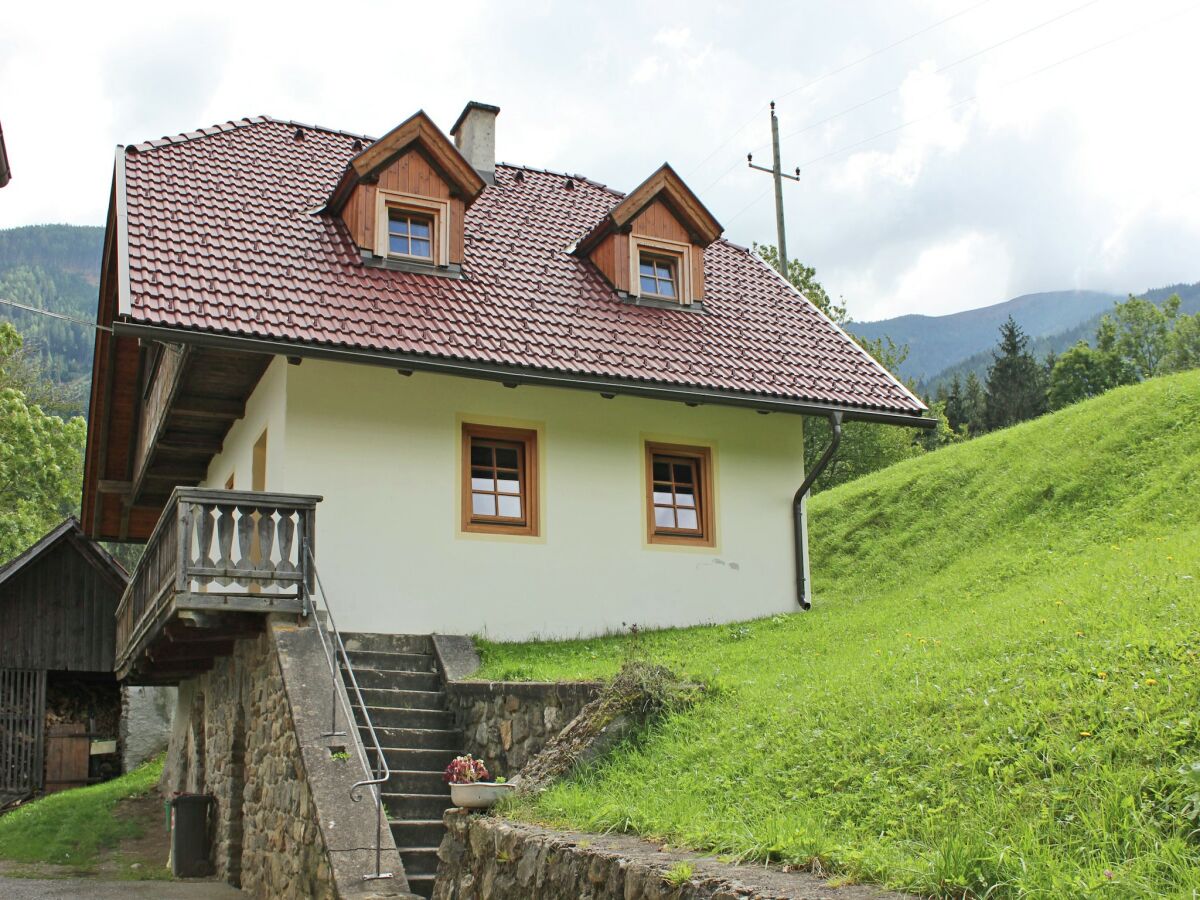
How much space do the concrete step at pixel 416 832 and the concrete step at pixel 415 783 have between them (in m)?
0.39

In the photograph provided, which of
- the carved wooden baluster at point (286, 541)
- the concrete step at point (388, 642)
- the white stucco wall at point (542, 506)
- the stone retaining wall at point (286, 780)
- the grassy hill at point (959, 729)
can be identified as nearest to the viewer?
the grassy hill at point (959, 729)

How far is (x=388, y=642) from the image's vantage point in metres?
11.9

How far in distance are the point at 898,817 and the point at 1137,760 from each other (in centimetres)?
106

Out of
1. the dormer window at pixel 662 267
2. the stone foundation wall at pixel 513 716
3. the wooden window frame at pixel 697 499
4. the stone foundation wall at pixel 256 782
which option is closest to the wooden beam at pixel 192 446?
the stone foundation wall at pixel 256 782

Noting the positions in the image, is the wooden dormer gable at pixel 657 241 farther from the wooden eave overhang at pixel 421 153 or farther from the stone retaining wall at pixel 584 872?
the stone retaining wall at pixel 584 872

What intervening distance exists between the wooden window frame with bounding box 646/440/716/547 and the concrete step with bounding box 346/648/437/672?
11.1 feet

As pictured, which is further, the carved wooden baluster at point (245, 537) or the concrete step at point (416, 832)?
the carved wooden baluster at point (245, 537)

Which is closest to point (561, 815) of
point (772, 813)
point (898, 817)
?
point (772, 813)

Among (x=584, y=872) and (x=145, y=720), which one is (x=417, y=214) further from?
(x=145, y=720)

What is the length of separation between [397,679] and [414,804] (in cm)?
179

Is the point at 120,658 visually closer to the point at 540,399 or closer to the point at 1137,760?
the point at 540,399

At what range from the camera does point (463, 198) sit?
14.8 metres

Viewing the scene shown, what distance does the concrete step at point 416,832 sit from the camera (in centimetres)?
923

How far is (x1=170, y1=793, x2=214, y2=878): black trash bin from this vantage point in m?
13.1
